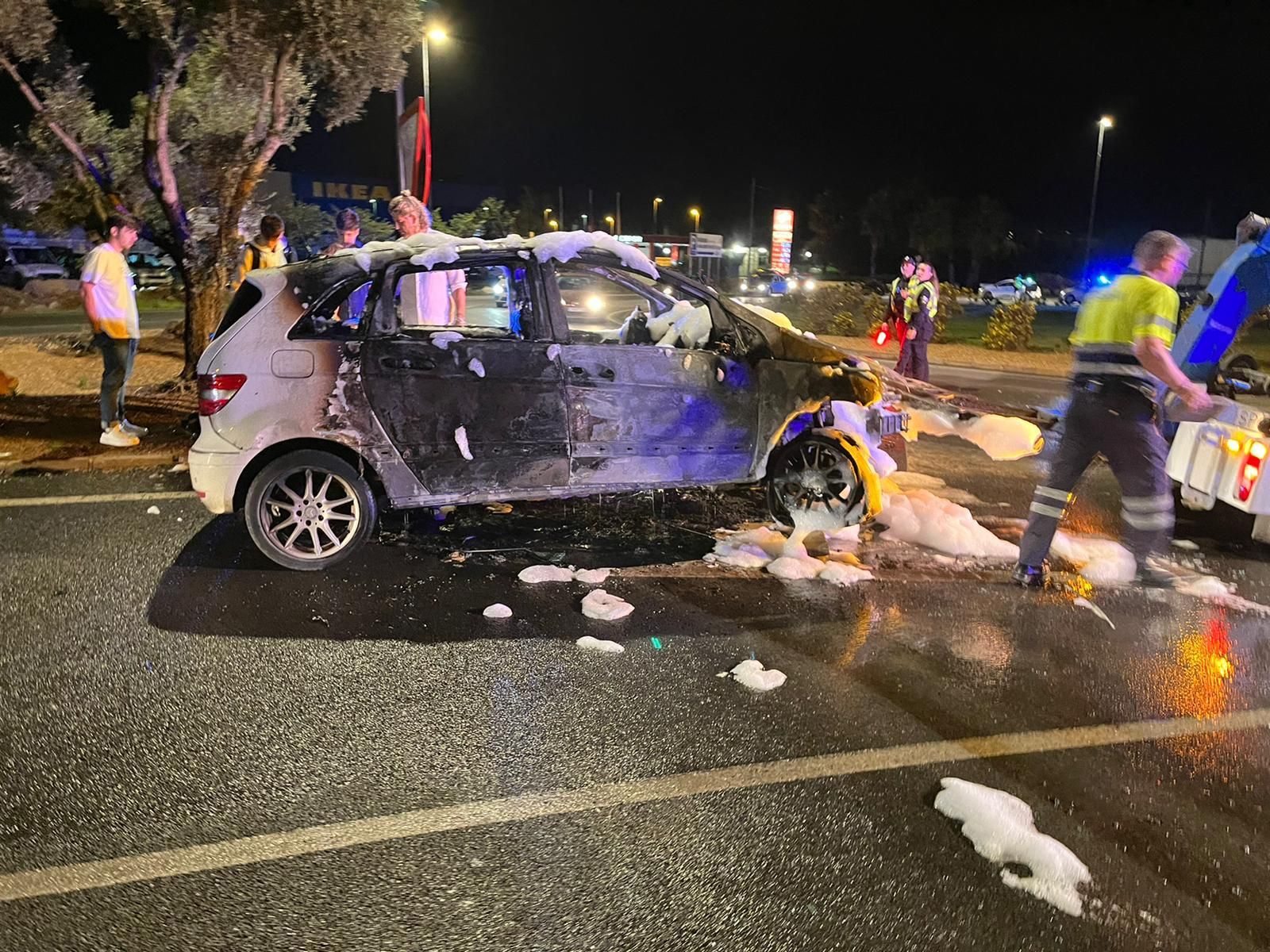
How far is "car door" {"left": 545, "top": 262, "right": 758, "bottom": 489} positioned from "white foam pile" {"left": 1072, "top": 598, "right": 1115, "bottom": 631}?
202 centimetres

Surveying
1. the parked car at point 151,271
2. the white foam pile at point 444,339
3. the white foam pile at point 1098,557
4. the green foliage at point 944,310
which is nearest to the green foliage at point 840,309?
the green foliage at point 944,310

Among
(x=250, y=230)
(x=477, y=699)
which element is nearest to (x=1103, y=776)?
(x=477, y=699)

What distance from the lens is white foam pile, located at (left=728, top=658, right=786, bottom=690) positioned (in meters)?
4.09

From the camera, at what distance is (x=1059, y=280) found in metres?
55.0

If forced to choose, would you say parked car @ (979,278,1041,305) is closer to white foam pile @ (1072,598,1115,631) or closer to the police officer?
the police officer

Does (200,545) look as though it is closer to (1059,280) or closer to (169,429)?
(169,429)

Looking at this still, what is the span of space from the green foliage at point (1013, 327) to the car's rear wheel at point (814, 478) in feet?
51.7

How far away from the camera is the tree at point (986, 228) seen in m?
58.8

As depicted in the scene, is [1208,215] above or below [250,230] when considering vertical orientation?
above

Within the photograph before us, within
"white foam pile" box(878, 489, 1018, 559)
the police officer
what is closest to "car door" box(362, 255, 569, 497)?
"white foam pile" box(878, 489, 1018, 559)

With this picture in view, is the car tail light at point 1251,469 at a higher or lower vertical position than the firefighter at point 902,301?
lower

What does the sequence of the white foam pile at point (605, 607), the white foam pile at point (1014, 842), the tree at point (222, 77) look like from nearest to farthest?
the white foam pile at point (1014, 842)
the white foam pile at point (605, 607)
the tree at point (222, 77)

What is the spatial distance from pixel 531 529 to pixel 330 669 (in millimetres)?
2210

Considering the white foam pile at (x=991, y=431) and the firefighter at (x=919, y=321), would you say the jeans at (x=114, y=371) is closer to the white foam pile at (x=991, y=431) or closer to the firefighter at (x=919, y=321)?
the white foam pile at (x=991, y=431)
